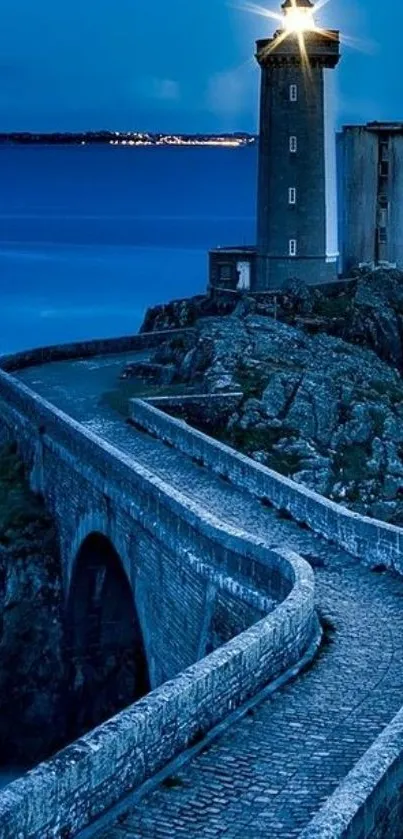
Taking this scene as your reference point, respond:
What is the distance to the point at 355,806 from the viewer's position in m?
9.33

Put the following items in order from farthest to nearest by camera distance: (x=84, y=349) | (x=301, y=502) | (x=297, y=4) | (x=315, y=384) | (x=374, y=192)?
(x=374, y=192)
(x=297, y=4)
(x=84, y=349)
(x=315, y=384)
(x=301, y=502)

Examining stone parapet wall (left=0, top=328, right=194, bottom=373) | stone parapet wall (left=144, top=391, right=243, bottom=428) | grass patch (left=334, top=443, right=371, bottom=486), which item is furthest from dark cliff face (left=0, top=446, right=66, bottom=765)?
stone parapet wall (left=0, top=328, right=194, bottom=373)

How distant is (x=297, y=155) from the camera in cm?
4528

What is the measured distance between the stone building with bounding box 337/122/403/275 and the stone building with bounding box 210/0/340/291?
2.30 metres

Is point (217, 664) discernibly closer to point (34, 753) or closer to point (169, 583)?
point (169, 583)

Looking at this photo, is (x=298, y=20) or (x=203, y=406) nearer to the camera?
(x=203, y=406)

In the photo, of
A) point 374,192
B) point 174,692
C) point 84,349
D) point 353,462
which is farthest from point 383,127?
point 174,692

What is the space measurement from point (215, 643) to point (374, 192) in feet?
117

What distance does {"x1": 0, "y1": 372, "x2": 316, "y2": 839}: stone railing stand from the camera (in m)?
9.51

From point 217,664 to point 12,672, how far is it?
44.7ft

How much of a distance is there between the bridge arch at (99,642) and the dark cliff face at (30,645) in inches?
13.0

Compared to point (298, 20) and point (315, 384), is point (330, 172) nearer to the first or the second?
point (298, 20)

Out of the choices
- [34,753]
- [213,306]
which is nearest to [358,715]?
[34,753]

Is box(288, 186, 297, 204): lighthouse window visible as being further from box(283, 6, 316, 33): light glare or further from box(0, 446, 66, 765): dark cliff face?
box(0, 446, 66, 765): dark cliff face
